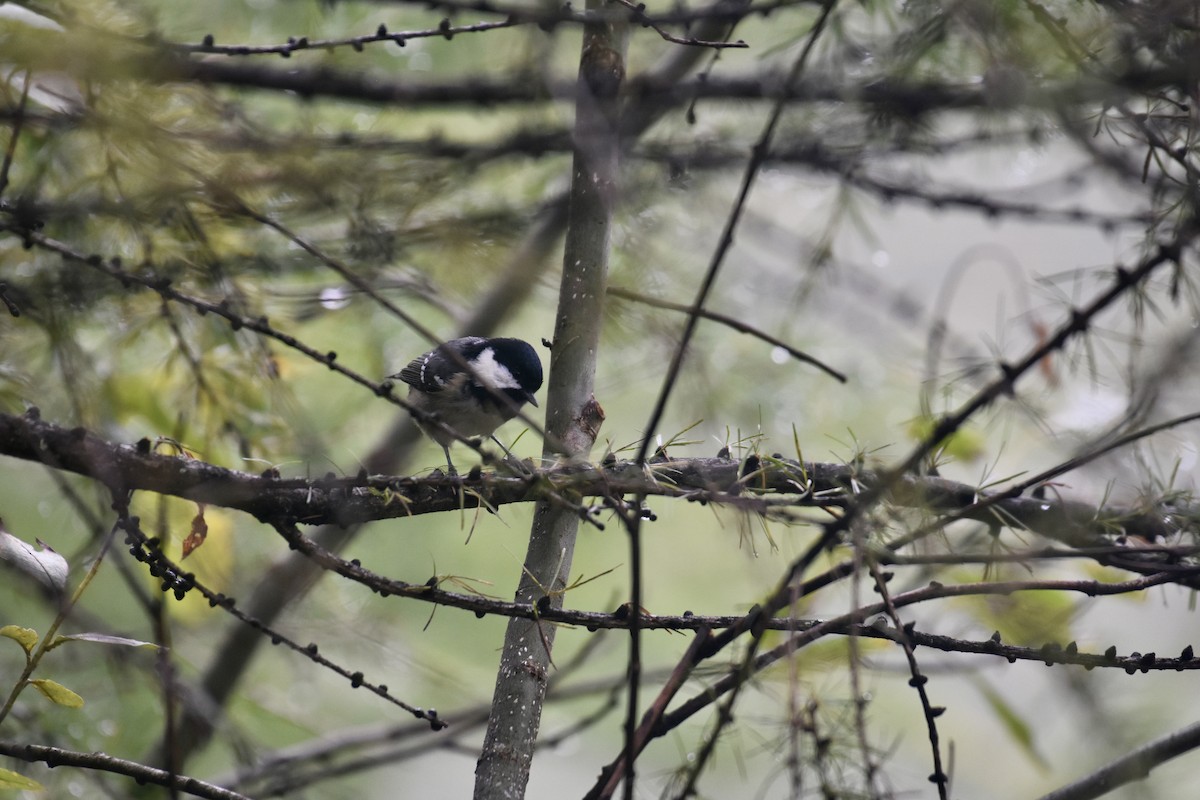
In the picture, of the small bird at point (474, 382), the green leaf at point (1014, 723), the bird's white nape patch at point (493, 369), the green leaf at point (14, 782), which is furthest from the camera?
the bird's white nape patch at point (493, 369)

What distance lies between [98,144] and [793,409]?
2033 mm

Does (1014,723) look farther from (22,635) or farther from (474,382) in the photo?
(22,635)

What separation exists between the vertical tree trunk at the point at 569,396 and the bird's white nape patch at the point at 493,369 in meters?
1.15

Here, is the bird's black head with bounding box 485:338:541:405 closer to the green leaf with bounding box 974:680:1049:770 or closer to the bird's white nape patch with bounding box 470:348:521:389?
the bird's white nape patch with bounding box 470:348:521:389

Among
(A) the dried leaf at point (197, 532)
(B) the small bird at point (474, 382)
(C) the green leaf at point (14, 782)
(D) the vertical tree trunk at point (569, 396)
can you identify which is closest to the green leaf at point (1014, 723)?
(D) the vertical tree trunk at point (569, 396)

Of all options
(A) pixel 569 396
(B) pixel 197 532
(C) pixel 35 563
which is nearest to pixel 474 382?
(A) pixel 569 396

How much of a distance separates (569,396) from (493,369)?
1279 millimetres

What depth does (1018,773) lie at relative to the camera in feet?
10.2

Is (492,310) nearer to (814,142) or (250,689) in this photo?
(814,142)

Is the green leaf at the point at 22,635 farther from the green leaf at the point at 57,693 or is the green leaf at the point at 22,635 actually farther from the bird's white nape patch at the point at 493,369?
the bird's white nape patch at the point at 493,369

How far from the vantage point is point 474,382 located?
2408mm

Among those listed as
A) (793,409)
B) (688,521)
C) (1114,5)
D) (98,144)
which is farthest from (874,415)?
(98,144)

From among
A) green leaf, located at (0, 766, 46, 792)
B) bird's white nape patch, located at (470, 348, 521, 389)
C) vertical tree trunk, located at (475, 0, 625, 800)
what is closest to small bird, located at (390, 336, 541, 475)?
bird's white nape patch, located at (470, 348, 521, 389)

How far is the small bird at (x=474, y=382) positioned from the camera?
2.45 m
